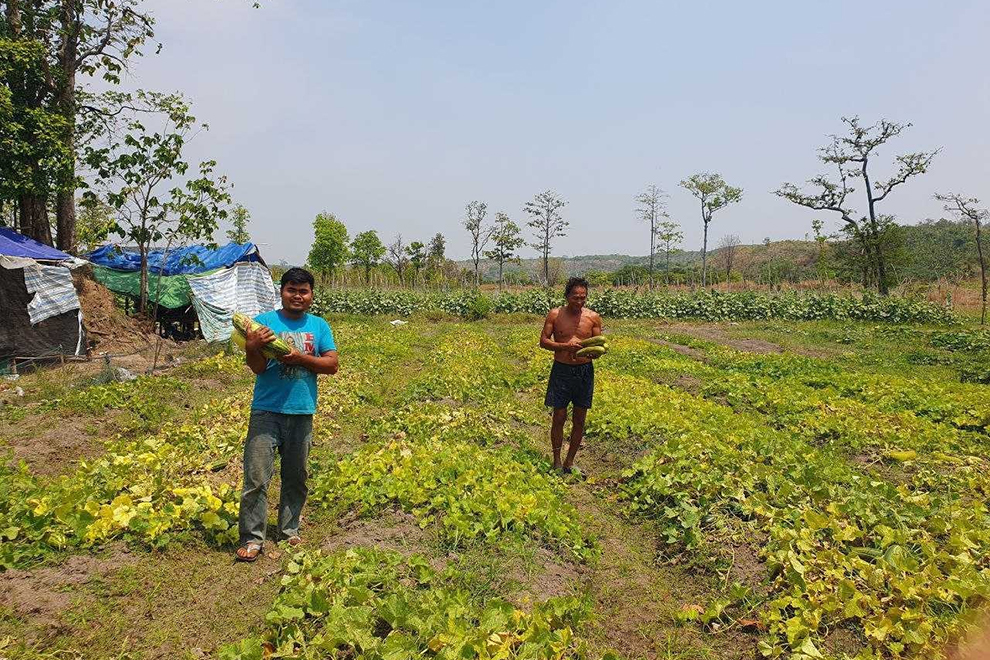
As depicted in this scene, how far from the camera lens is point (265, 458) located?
4.34m

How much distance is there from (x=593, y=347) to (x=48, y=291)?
13179mm

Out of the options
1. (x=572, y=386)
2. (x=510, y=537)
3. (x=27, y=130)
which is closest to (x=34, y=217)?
(x=27, y=130)

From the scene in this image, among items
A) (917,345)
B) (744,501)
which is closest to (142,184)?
(744,501)

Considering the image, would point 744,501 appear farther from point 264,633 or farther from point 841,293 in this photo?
point 841,293

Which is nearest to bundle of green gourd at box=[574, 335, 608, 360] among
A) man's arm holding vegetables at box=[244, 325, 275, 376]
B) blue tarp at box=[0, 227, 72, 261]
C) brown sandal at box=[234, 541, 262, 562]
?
man's arm holding vegetables at box=[244, 325, 275, 376]

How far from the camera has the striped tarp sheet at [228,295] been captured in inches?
688

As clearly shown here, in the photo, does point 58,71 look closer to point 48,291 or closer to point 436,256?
point 48,291

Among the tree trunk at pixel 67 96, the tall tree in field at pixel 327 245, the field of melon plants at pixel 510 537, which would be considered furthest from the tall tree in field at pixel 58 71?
the tall tree in field at pixel 327 245

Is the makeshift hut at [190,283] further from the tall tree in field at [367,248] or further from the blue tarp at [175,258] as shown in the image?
the tall tree in field at [367,248]

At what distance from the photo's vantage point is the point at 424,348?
1731 cm

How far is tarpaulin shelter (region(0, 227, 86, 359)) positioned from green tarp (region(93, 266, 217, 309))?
421 centimetres

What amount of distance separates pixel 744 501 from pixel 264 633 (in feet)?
13.4

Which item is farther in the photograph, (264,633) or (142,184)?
(142,184)

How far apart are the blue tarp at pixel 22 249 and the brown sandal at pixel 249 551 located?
12367 mm
